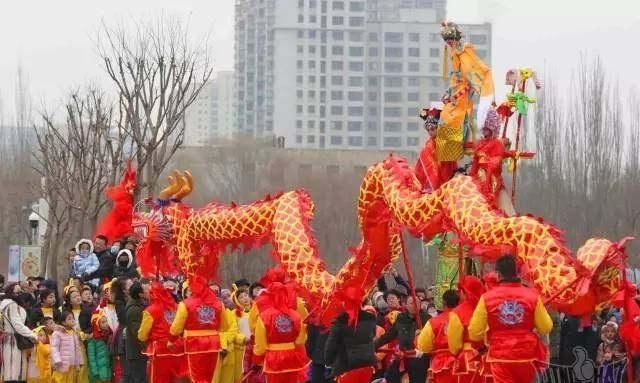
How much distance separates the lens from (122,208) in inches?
704

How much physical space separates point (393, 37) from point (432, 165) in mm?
88010

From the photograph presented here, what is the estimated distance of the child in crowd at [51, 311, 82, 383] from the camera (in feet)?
56.7

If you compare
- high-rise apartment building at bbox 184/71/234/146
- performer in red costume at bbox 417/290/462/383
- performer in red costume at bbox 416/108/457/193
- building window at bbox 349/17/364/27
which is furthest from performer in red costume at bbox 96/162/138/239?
high-rise apartment building at bbox 184/71/234/146

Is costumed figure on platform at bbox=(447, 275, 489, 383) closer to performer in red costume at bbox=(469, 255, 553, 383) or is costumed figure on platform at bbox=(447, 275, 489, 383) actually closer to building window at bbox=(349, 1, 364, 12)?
performer in red costume at bbox=(469, 255, 553, 383)

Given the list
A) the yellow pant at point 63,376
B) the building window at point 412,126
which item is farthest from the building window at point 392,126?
the yellow pant at point 63,376

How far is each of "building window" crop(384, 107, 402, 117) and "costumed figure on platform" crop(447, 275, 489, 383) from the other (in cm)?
8556

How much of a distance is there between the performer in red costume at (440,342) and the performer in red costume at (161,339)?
12.6 ft

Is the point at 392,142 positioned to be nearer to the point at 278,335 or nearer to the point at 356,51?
the point at 356,51

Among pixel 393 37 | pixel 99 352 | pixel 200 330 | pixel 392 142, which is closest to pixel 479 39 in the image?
pixel 393 37

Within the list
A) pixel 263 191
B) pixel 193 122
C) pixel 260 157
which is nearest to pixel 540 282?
pixel 263 191

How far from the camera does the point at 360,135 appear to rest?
322ft

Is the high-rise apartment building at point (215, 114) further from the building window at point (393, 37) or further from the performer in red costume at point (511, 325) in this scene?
the performer in red costume at point (511, 325)

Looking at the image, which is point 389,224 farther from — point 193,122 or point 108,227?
point 193,122

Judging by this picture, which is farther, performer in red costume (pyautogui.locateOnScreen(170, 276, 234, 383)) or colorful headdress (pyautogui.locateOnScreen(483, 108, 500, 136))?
performer in red costume (pyautogui.locateOnScreen(170, 276, 234, 383))
